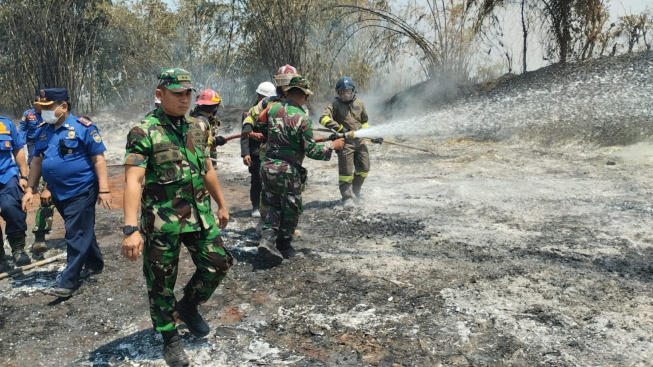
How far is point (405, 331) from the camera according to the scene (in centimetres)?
321

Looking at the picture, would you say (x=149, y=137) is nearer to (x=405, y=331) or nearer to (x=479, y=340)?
(x=405, y=331)

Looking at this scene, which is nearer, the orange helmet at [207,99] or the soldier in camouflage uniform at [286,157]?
the soldier in camouflage uniform at [286,157]

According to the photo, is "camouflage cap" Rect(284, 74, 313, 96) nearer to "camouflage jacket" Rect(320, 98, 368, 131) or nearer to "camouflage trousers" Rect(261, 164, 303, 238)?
"camouflage trousers" Rect(261, 164, 303, 238)

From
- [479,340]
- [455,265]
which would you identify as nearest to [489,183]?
[455,265]

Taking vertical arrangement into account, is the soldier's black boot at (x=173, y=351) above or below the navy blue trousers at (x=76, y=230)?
below

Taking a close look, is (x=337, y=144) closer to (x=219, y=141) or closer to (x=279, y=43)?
(x=219, y=141)

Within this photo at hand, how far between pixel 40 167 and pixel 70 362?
70.1 inches

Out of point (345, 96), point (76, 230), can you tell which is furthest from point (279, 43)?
point (76, 230)

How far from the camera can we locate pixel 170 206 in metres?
2.82

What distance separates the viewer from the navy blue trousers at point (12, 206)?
437 cm

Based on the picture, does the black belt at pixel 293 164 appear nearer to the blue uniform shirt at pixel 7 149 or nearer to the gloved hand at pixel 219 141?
the gloved hand at pixel 219 141

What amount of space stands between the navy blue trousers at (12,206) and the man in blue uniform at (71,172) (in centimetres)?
60

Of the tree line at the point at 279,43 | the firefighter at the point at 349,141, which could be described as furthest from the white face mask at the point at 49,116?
the tree line at the point at 279,43

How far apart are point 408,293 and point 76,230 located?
2.58 meters
